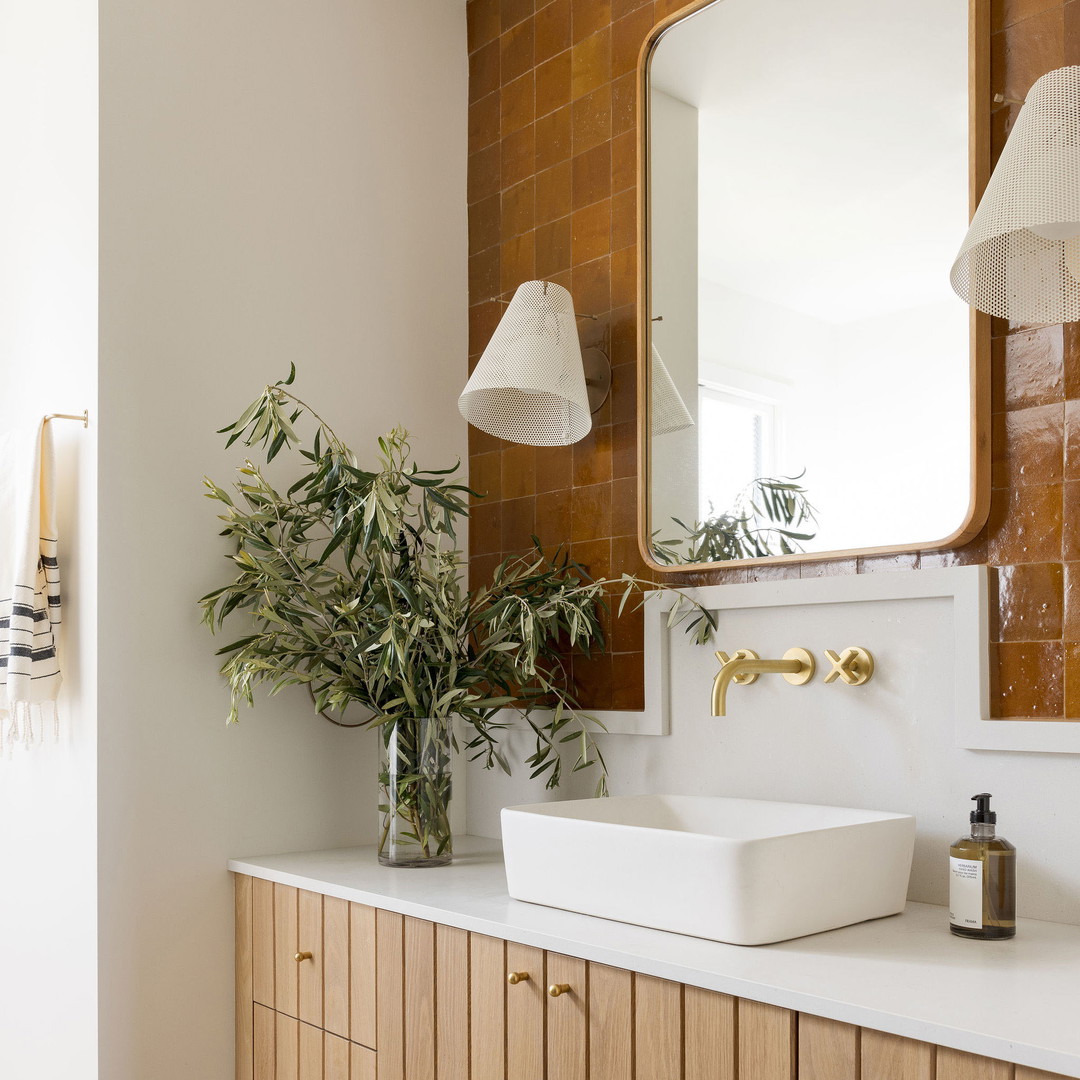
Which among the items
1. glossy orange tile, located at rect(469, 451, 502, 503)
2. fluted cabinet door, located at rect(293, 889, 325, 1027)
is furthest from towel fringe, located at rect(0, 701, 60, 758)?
glossy orange tile, located at rect(469, 451, 502, 503)

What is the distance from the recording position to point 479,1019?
147 cm

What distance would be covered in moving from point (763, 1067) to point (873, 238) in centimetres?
115

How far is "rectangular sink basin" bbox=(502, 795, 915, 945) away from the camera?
127cm

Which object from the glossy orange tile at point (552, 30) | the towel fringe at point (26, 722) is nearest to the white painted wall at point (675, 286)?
the glossy orange tile at point (552, 30)

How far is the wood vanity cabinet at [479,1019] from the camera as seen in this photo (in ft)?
3.59

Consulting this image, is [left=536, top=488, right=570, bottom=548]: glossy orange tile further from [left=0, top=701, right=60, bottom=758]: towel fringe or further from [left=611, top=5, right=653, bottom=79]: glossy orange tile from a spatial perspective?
[left=0, top=701, right=60, bottom=758]: towel fringe

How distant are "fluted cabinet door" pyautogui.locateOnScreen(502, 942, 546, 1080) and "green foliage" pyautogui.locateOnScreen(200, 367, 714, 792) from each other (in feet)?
1.60

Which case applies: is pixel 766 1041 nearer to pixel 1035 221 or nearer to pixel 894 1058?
pixel 894 1058

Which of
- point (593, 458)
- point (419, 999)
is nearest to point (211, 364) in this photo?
point (593, 458)

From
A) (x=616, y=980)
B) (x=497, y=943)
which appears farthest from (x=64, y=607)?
(x=616, y=980)

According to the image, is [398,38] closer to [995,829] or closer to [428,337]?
[428,337]

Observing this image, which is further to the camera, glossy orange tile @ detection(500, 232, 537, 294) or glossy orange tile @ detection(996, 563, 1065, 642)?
glossy orange tile @ detection(500, 232, 537, 294)

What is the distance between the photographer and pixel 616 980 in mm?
1277

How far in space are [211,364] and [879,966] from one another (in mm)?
1488
